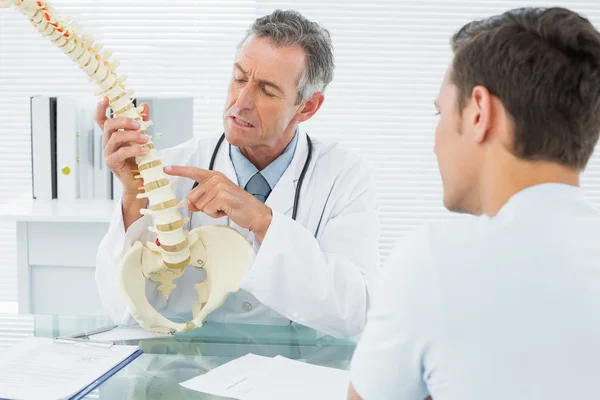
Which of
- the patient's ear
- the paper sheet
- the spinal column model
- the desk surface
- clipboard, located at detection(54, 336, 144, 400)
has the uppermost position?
the patient's ear

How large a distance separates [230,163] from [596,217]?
3.68 feet

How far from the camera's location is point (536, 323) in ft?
2.66

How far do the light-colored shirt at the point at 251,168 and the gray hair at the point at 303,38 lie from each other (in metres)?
0.16

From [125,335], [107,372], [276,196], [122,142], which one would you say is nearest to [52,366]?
[107,372]

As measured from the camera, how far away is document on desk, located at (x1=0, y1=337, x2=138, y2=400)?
1.17 meters

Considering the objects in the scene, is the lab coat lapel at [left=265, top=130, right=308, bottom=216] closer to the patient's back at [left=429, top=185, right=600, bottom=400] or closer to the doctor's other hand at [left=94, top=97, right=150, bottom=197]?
the doctor's other hand at [left=94, top=97, right=150, bottom=197]

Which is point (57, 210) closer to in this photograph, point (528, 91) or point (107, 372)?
point (107, 372)

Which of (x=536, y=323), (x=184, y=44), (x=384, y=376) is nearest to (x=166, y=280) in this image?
(x=384, y=376)

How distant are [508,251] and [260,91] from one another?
3.46 feet

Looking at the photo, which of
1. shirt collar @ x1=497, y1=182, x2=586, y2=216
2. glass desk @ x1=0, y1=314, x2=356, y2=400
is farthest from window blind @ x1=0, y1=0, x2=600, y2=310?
shirt collar @ x1=497, y1=182, x2=586, y2=216

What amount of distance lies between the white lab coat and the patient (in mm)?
586

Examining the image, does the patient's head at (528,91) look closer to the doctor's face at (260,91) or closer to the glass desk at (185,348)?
the glass desk at (185,348)

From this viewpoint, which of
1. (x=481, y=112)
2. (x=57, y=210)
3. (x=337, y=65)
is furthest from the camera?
(x=337, y=65)

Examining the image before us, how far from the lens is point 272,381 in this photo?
1240mm
